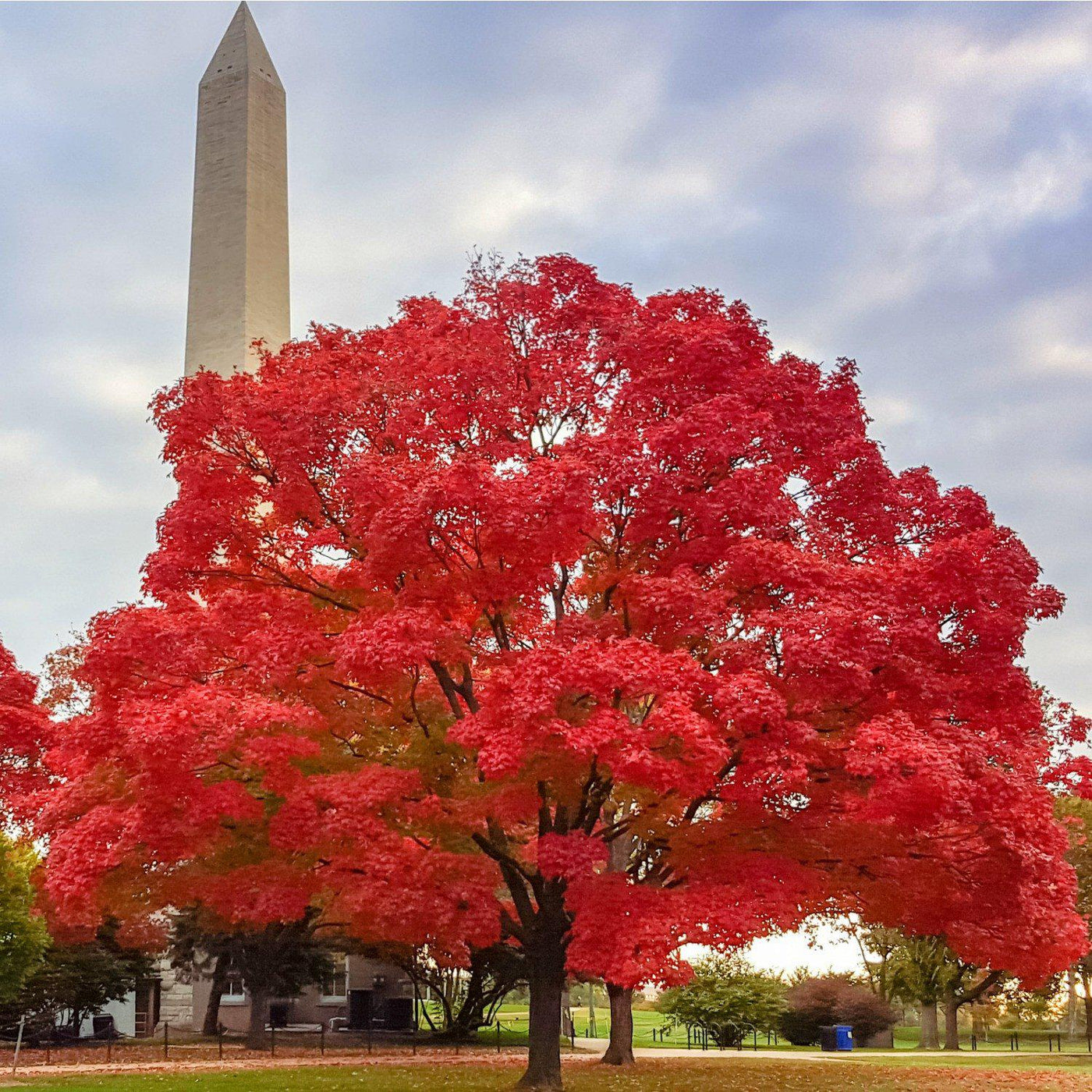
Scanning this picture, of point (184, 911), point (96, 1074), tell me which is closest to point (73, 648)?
point (184, 911)

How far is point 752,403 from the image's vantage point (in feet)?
61.4

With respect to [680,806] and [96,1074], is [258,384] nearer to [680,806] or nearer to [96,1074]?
[680,806]

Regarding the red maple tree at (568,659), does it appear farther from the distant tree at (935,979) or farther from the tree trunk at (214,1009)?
the distant tree at (935,979)

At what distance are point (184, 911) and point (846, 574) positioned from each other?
1001 inches

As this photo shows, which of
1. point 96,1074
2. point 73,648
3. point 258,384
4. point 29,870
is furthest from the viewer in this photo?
point 73,648

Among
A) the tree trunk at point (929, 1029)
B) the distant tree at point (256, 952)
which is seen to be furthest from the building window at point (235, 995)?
the tree trunk at point (929, 1029)

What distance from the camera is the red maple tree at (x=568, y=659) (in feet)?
51.9

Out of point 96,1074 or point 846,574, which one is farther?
point 96,1074

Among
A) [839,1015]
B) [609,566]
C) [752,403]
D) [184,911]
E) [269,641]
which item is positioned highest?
[752,403]

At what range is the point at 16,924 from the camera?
25.7 meters

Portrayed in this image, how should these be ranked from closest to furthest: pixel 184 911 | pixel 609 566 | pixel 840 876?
pixel 840 876 → pixel 609 566 → pixel 184 911

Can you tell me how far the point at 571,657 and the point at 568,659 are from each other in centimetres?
7

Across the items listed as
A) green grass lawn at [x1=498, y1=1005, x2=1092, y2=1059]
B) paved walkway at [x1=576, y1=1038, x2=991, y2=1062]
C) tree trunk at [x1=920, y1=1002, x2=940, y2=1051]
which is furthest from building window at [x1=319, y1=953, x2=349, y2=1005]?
tree trunk at [x1=920, y1=1002, x2=940, y2=1051]

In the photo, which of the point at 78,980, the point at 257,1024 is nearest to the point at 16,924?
the point at 78,980
